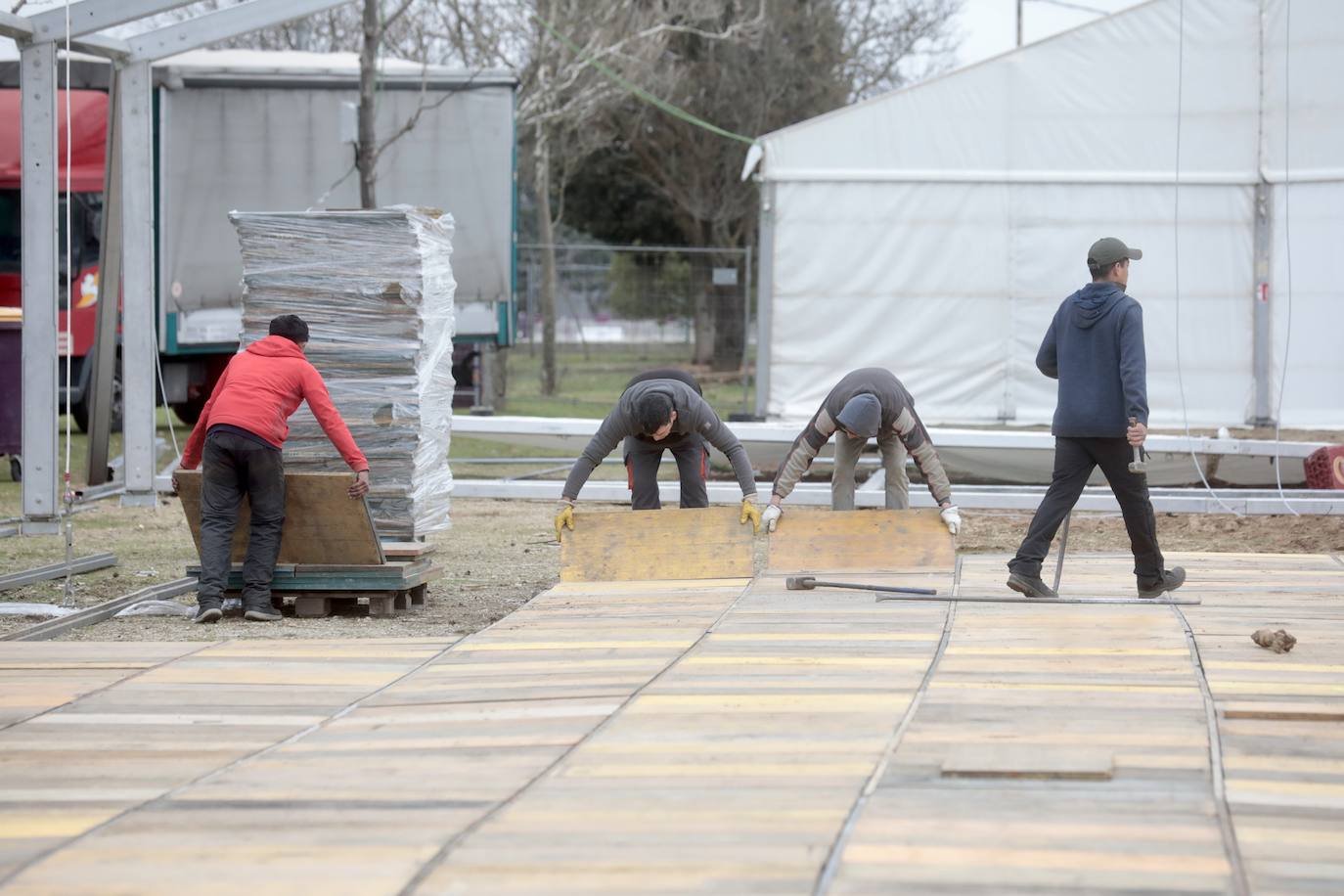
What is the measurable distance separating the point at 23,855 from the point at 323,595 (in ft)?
15.1

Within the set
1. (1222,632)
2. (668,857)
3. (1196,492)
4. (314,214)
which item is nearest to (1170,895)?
(668,857)

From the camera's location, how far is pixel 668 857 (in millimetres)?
4453

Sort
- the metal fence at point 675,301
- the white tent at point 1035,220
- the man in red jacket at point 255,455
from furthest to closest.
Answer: the metal fence at point 675,301 < the white tent at point 1035,220 < the man in red jacket at point 255,455

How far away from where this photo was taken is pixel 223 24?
12.1 m

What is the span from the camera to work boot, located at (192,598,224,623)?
8.77 m

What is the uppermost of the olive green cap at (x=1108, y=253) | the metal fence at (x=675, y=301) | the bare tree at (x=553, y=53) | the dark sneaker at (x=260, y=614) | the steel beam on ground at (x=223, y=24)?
the bare tree at (x=553, y=53)

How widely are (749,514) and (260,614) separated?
8.89 feet

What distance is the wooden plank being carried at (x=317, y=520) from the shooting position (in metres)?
8.91

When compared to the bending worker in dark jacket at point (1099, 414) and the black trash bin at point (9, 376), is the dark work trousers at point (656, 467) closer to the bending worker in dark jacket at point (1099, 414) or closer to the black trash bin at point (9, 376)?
the bending worker in dark jacket at point (1099, 414)

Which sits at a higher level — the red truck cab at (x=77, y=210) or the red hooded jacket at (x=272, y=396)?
the red truck cab at (x=77, y=210)

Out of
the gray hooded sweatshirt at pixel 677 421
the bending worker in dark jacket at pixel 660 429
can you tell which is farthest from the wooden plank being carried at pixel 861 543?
the gray hooded sweatshirt at pixel 677 421

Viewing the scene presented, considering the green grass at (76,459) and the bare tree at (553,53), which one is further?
the bare tree at (553,53)

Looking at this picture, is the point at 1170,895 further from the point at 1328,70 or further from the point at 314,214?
the point at 1328,70

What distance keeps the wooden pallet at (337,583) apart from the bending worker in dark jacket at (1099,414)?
324 cm
